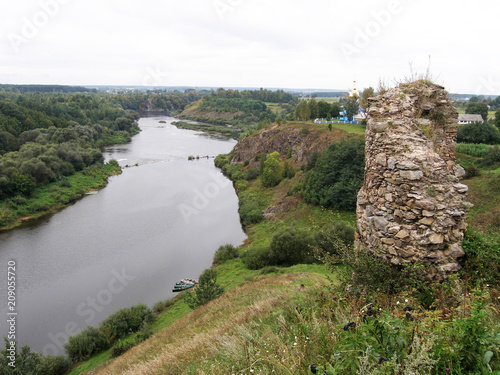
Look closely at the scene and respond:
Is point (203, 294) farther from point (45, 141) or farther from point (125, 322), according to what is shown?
point (45, 141)

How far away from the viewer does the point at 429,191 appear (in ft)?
18.5

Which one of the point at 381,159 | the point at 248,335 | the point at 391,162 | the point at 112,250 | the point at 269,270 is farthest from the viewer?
the point at 112,250

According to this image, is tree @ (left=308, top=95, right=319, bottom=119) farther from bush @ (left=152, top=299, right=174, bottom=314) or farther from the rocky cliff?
bush @ (left=152, top=299, right=174, bottom=314)

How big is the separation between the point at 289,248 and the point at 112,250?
14503 millimetres

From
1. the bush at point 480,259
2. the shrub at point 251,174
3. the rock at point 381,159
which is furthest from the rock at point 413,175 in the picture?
the shrub at point 251,174

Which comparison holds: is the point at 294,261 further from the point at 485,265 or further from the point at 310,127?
the point at 310,127

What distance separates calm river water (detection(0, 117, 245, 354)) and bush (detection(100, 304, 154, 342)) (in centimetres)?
218

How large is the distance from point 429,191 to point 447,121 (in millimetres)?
2507

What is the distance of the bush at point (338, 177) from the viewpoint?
28.1m

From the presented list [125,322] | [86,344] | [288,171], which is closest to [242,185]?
[288,171]

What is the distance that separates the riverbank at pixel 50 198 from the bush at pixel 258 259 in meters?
23.7

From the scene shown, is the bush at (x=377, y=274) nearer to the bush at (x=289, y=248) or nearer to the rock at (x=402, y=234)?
the rock at (x=402, y=234)

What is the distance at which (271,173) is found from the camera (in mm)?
40375

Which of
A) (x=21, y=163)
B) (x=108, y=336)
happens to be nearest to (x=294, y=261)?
(x=108, y=336)
